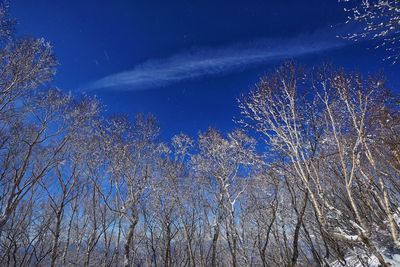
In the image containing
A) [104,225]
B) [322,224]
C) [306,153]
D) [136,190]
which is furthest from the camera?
[104,225]

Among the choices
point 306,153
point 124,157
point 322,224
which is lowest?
point 322,224

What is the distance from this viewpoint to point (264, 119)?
9828mm

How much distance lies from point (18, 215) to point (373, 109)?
2084 cm

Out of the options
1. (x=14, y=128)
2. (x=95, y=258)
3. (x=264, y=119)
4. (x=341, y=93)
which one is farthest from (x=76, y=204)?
(x=95, y=258)

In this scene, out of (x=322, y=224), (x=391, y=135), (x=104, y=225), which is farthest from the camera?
(x=104, y=225)

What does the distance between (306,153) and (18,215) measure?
17741mm

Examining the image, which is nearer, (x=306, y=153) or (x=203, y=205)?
(x=306, y=153)

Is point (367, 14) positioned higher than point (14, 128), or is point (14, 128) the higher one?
point (14, 128)

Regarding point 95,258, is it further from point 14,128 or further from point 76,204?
point 14,128

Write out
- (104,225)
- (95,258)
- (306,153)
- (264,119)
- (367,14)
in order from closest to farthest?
(367,14)
(306,153)
(264,119)
(104,225)
(95,258)

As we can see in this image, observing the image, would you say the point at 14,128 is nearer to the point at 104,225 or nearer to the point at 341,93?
the point at 104,225

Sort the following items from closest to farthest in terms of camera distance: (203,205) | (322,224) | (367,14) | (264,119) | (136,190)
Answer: (367,14), (322,224), (264,119), (136,190), (203,205)

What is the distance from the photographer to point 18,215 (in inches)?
627

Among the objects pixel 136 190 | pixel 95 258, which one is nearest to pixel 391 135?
pixel 136 190
